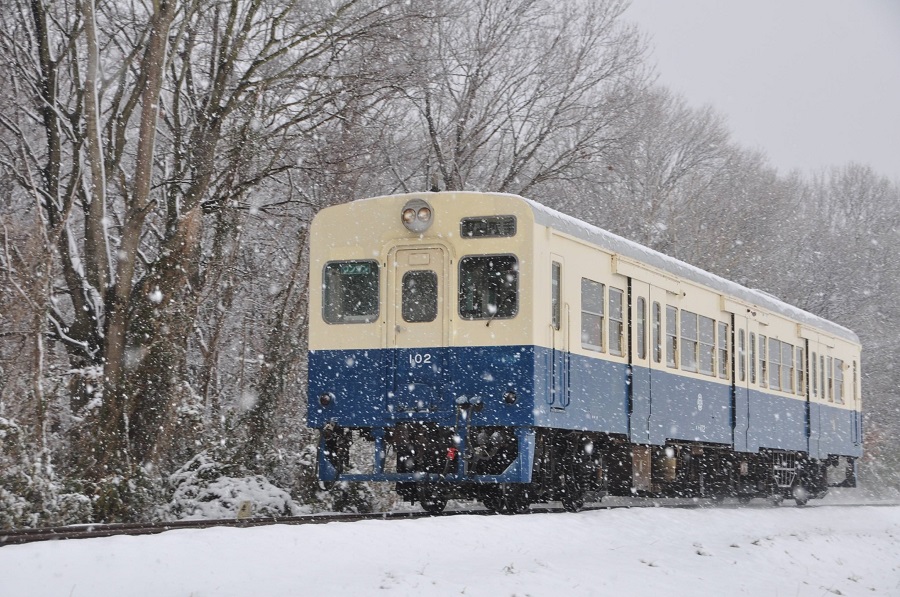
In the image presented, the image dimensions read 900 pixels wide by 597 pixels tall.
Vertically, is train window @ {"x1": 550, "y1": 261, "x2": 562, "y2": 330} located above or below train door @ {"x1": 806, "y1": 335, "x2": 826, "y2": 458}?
above

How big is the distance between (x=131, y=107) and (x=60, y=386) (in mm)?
4898

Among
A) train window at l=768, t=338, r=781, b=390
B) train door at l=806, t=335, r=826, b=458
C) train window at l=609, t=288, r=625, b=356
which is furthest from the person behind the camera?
train door at l=806, t=335, r=826, b=458

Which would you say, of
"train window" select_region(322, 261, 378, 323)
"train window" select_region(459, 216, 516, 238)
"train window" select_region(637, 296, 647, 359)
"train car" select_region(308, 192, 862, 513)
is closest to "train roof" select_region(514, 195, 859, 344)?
"train car" select_region(308, 192, 862, 513)

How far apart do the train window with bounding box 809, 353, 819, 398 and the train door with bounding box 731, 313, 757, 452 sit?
315cm

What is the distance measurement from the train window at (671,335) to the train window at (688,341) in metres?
0.23

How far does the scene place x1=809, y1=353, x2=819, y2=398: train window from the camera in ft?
63.6

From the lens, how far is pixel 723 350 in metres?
15.7

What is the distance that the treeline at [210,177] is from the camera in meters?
11.5

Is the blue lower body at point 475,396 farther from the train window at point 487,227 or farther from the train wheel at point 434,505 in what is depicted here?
the train window at point 487,227

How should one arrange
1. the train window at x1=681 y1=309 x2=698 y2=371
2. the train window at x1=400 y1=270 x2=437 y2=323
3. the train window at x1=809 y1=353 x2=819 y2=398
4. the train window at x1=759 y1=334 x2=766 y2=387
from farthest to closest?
1. the train window at x1=809 y1=353 x2=819 y2=398
2. the train window at x1=759 y1=334 x2=766 y2=387
3. the train window at x1=681 y1=309 x2=698 y2=371
4. the train window at x1=400 y1=270 x2=437 y2=323

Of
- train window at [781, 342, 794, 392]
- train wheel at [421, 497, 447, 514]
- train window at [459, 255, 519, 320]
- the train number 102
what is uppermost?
train window at [459, 255, 519, 320]

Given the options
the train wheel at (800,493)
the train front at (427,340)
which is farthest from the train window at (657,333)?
the train wheel at (800,493)

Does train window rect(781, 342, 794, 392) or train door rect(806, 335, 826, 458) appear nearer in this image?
train window rect(781, 342, 794, 392)

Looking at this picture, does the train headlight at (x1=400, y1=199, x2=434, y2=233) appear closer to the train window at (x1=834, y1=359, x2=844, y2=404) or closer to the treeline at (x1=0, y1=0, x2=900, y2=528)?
the treeline at (x1=0, y1=0, x2=900, y2=528)
